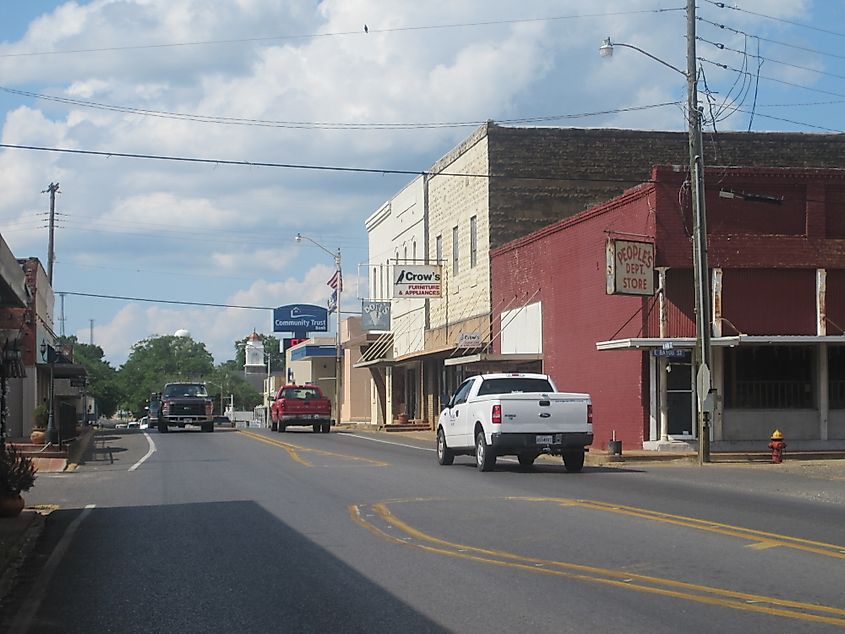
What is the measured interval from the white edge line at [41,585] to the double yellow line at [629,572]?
3.40 m

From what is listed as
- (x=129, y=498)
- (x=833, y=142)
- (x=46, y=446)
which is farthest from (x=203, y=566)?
(x=833, y=142)

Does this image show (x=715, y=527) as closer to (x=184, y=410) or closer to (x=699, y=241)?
(x=699, y=241)

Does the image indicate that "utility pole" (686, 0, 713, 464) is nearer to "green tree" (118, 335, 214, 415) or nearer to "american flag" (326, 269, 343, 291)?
"american flag" (326, 269, 343, 291)

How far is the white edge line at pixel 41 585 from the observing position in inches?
355

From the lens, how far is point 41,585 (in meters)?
10.7

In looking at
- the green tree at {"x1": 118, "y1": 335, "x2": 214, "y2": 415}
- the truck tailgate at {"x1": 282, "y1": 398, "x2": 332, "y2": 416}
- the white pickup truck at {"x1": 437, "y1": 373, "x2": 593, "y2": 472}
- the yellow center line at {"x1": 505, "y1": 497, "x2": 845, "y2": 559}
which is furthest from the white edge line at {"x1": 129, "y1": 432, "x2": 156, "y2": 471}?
the green tree at {"x1": 118, "y1": 335, "x2": 214, "y2": 415}

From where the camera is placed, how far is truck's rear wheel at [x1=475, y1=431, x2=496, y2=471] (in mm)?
23188

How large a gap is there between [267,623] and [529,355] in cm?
→ 3062

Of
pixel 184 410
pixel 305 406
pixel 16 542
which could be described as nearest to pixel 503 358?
pixel 305 406

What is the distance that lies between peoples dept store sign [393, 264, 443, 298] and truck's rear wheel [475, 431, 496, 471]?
83.4 feet

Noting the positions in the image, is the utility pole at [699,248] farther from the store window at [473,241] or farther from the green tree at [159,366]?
the green tree at [159,366]

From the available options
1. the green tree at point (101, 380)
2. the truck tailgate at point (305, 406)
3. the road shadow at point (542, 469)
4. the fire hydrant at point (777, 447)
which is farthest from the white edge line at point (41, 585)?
the green tree at point (101, 380)

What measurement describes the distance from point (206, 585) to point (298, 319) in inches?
3593

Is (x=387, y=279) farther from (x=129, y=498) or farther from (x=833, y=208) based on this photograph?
(x=129, y=498)
